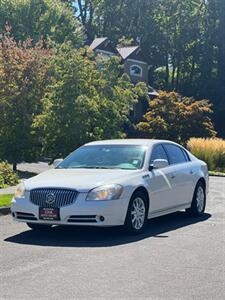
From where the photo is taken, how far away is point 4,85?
1013 inches

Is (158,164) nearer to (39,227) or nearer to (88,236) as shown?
(88,236)

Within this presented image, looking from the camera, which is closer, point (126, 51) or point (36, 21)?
point (36, 21)

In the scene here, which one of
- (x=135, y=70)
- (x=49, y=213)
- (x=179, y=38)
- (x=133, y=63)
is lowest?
(x=49, y=213)

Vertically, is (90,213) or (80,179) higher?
(80,179)

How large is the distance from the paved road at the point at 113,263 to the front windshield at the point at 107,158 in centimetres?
109

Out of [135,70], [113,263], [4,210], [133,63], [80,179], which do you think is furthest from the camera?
[135,70]

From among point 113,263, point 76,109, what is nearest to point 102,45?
point 76,109

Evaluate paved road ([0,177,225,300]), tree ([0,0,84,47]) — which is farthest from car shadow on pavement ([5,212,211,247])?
tree ([0,0,84,47])

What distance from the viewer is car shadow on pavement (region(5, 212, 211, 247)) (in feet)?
31.0

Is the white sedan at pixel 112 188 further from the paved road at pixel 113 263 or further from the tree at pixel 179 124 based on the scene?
the tree at pixel 179 124

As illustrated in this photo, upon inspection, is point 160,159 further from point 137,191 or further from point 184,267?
point 184,267

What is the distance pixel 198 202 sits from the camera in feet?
41.1

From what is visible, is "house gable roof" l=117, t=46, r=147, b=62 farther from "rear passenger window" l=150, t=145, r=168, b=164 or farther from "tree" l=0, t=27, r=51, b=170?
"rear passenger window" l=150, t=145, r=168, b=164

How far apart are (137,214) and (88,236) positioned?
847 millimetres
